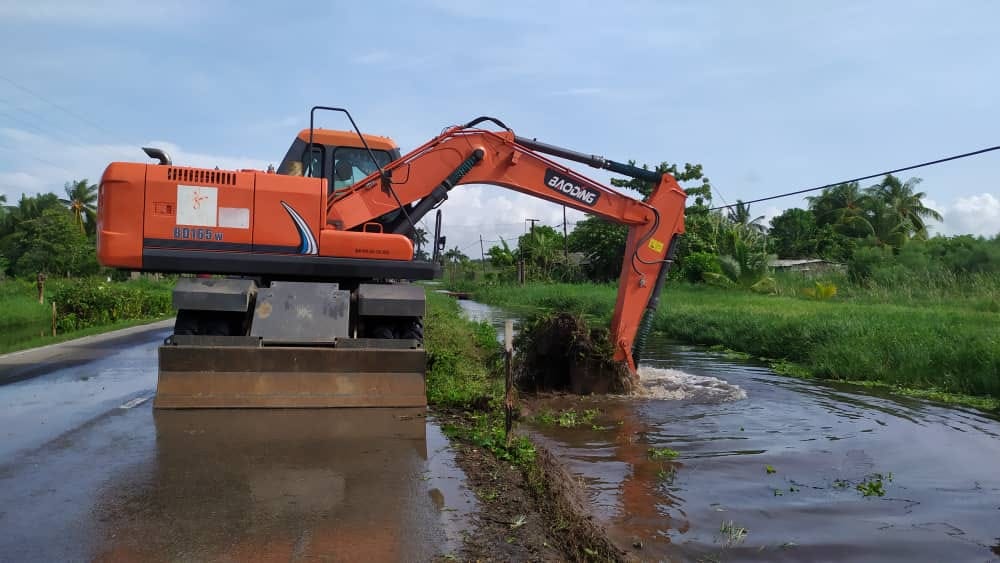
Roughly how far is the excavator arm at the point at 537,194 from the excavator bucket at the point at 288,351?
123cm

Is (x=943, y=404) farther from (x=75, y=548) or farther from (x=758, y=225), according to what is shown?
(x=758, y=225)

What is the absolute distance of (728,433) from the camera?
8562 millimetres

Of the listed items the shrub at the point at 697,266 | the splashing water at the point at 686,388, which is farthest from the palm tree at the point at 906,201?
the splashing water at the point at 686,388

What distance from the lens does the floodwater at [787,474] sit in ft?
16.9

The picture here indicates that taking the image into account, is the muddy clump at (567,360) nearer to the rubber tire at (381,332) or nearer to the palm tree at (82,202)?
the rubber tire at (381,332)

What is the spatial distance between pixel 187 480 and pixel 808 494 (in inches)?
191

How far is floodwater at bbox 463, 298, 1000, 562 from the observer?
5.15 m

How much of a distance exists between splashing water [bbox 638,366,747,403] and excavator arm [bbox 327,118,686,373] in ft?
2.50

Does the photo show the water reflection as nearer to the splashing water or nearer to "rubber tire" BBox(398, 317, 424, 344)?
"rubber tire" BBox(398, 317, 424, 344)

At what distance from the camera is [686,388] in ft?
37.6

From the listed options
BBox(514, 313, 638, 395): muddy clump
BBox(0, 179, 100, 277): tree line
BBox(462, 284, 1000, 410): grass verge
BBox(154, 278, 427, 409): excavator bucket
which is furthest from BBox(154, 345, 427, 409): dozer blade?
BBox(0, 179, 100, 277): tree line

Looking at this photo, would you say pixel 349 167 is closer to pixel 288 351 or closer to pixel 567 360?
pixel 288 351

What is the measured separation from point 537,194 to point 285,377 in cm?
409

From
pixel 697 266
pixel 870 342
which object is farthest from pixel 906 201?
pixel 870 342
